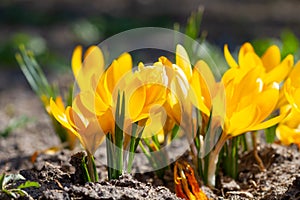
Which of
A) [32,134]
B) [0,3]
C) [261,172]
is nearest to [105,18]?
[0,3]


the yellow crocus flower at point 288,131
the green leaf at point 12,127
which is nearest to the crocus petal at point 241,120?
the yellow crocus flower at point 288,131

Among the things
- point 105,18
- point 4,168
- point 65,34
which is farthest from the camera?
point 105,18

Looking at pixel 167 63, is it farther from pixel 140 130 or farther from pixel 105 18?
pixel 105 18

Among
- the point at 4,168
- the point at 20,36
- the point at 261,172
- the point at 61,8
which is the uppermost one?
the point at 61,8

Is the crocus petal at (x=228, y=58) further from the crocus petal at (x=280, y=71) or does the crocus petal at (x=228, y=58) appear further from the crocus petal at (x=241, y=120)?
the crocus petal at (x=241, y=120)

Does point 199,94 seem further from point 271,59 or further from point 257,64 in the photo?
point 271,59

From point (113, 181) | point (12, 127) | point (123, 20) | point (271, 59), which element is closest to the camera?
point (113, 181)

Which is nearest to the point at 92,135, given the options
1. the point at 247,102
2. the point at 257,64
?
the point at 247,102

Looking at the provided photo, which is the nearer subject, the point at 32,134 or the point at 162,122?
the point at 162,122
